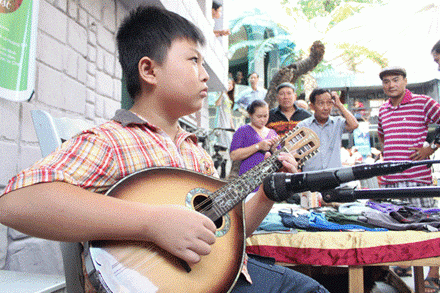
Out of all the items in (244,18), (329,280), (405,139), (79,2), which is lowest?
(329,280)

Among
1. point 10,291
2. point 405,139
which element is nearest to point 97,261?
point 10,291

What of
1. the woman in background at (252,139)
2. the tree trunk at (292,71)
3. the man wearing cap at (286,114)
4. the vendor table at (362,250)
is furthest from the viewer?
the tree trunk at (292,71)

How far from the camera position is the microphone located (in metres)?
0.65

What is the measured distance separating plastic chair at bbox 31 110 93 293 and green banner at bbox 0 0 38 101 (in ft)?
1.40

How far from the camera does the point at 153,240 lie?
84 cm

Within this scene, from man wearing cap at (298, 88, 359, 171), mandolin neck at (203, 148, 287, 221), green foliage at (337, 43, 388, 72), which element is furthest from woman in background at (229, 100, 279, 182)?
green foliage at (337, 43, 388, 72)

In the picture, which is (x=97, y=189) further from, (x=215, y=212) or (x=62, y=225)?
(x=215, y=212)

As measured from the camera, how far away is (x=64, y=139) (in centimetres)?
131

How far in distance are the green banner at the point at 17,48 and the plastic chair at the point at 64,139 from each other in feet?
1.40

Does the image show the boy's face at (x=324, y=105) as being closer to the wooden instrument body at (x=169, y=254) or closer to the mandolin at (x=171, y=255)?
the mandolin at (x=171, y=255)

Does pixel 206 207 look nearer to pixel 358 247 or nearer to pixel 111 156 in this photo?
pixel 111 156

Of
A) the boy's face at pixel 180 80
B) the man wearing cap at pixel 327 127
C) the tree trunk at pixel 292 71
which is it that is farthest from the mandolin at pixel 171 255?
the tree trunk at pixel 292 71

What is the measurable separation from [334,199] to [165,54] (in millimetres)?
810

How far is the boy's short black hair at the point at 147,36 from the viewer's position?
123 cm
